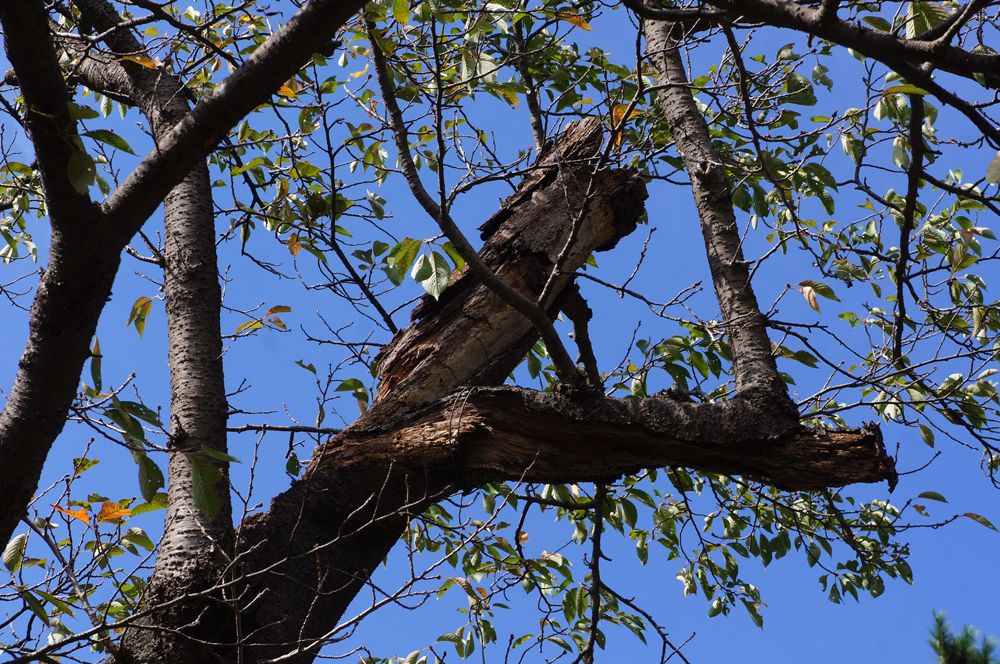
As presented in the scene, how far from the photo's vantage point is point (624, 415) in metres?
2.05

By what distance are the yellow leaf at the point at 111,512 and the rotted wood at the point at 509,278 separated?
0.84m

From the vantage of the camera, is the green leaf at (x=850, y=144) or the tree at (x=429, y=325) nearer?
the tree at (x=429, y=325)

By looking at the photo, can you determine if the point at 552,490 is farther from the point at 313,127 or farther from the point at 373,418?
the point at 313,127

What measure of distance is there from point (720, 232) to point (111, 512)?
101 inches

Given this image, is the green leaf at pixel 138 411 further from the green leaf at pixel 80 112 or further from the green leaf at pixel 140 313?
the green leaf at pixel 140 313

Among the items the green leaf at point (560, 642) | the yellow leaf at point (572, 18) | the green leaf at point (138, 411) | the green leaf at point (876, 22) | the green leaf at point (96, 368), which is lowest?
the green leaf at point (560, 642)

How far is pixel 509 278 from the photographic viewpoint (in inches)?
99.7

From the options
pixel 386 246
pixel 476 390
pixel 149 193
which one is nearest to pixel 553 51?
pixel 386 246

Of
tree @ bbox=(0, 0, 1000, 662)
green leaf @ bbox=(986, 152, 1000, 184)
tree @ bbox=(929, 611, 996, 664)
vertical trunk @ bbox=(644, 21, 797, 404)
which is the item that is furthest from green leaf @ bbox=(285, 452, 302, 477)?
tree @ bbox=(929, 611, 996, 664)

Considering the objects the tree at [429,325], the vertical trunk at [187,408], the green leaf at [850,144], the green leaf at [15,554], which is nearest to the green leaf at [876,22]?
the tree at [429,325]

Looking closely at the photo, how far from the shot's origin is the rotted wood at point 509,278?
243 centimetres

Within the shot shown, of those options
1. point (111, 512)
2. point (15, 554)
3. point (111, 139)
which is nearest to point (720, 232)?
point (111, 139)

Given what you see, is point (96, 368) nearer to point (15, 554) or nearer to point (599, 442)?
point (15, 554)

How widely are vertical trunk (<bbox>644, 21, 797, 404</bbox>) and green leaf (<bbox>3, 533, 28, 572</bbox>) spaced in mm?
2539
